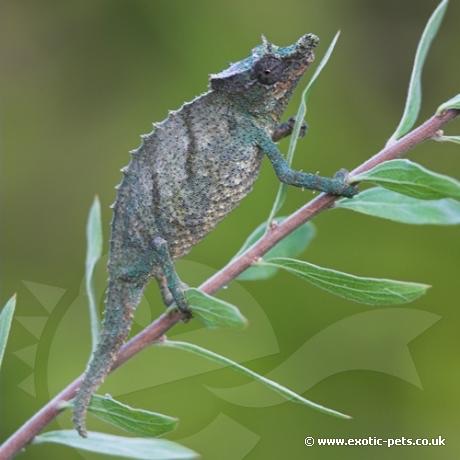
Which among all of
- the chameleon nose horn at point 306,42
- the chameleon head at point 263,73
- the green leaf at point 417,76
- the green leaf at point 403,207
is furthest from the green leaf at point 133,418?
the chameleon nose horn at point 306,42

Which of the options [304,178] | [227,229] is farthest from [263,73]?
[227,229]

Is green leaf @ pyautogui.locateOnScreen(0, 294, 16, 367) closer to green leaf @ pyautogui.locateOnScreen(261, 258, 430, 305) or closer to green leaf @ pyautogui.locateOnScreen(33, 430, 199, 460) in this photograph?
green leaf @ pyautogui.locateOnScreen(33, 430, 199, 460)

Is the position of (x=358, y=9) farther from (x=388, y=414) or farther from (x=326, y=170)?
(x=388, y=414)

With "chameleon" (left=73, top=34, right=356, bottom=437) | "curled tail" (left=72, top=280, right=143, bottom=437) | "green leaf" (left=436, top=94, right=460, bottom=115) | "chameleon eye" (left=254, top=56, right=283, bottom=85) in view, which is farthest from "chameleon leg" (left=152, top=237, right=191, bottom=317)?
"green leaf" (left=436, top=94, right=460, bottom=115)

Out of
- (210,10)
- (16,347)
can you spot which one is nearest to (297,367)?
(16,347)

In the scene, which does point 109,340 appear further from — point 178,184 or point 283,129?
point 283,129

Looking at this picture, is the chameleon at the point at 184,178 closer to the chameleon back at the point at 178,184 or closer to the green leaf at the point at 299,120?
the chameleon back at the point at 178,184
